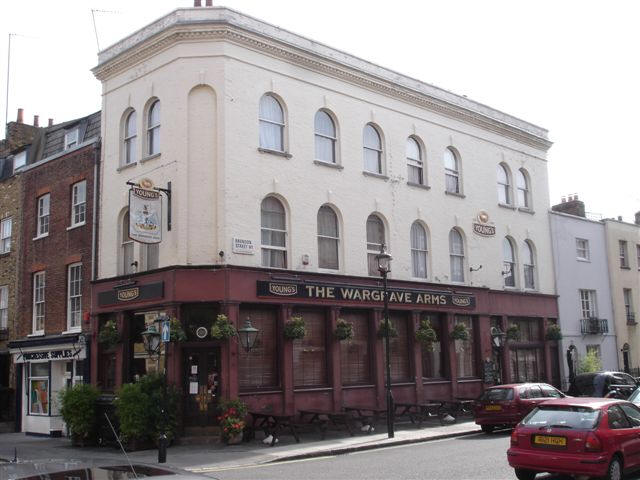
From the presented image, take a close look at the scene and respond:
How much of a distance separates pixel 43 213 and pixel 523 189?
20624 millimetres

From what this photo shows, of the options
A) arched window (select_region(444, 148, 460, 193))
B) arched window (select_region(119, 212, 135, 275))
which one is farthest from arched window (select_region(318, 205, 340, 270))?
arched window (select_region(444, 148, 460, 193))

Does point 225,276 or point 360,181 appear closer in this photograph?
point 225,276

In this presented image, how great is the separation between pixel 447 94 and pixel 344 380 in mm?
12606

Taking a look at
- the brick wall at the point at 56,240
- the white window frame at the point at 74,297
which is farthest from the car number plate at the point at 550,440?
the white window frame at the point at 74,297

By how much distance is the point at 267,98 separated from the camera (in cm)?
2261

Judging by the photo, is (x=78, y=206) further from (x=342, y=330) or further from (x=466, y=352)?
(x=466, y=352)

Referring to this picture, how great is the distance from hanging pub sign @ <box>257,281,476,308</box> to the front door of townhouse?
2.33 meters

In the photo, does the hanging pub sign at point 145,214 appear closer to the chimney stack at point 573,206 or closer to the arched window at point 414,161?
the arched window at point 414,161

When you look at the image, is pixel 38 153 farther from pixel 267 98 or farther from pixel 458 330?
pixel 458 330

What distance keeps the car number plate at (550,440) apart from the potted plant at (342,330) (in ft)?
36.2

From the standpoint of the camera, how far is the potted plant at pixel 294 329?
20.9 metres

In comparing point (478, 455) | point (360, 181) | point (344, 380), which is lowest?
point (478, 455)

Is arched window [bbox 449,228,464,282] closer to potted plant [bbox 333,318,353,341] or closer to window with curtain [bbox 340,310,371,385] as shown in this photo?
window with curtain [bbox 340,310,371,385]

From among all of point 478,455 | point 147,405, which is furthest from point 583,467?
point 147,405
